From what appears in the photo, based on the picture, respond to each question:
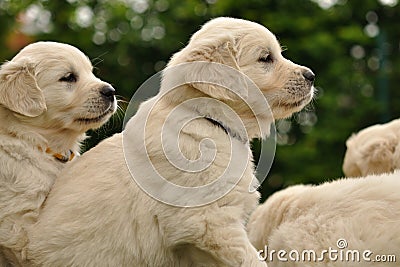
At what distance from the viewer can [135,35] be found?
1742 cm

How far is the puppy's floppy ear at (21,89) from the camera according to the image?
473cm

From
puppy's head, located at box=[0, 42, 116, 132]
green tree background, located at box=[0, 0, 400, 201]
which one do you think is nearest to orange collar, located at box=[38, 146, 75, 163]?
puppy's head, located at box=[0, 42, 116, 132]

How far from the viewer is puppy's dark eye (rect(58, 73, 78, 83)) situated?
5.01 m

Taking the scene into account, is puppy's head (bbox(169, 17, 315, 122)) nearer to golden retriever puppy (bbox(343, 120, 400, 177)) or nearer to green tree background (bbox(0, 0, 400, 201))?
golden retriever puppy (bbox(343, 120, 400, 177))

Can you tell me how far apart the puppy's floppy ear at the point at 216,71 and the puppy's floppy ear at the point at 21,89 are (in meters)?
1.03

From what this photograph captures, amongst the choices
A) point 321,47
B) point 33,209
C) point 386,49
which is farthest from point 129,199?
point 386,49

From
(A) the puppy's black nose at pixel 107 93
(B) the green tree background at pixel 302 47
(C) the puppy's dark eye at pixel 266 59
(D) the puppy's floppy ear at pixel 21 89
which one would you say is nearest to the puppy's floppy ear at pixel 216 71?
(C) the puppy's dark eye at pixel 266 59

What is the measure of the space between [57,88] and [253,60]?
1.34 metres

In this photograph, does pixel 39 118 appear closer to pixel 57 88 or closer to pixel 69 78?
pixel 57 88

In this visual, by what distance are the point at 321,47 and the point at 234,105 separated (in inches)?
490

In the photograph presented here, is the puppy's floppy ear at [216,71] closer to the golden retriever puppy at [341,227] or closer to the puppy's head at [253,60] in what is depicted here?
the puppy's head at [253,60]

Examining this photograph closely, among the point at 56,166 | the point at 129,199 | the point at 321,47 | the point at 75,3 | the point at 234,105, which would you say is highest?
the point at 234,105

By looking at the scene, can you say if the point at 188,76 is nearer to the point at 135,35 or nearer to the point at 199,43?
the point at 199,43

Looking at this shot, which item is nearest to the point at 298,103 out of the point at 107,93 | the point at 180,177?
the point at 180,177
